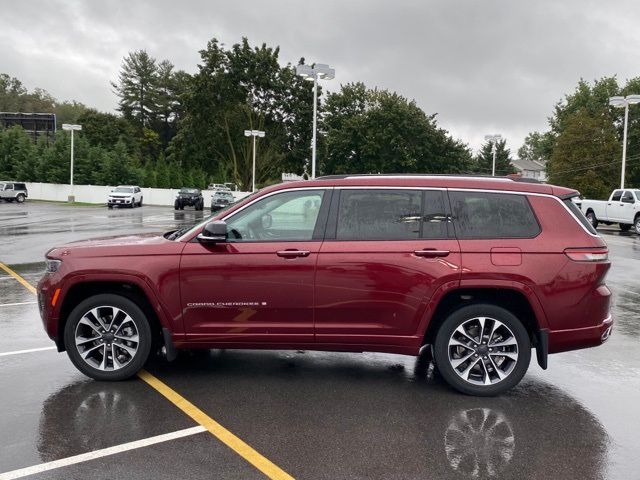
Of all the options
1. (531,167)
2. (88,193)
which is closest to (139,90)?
(88,193)

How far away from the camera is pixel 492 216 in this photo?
5402 mm

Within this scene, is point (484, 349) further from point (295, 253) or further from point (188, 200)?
point (188, 200)

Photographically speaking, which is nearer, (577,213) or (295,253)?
(295,253)

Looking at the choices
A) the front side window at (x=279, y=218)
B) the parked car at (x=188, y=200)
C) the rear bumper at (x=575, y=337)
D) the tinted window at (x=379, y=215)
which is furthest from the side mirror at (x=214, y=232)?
the parked car at (x=188, y=200)

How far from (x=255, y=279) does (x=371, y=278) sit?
992mm

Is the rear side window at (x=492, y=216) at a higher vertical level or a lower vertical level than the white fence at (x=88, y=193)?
lower

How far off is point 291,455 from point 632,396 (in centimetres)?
321

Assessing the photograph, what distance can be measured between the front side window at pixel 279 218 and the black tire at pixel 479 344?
145cm

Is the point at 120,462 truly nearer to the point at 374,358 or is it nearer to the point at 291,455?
the point at 291,455

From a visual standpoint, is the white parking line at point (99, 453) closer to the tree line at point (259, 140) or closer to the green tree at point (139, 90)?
the tree line at point (259, 140)

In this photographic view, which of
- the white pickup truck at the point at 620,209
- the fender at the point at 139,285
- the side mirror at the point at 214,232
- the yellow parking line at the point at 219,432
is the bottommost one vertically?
the yellow parking line at the point at 219,432

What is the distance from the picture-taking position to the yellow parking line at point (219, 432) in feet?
12.8

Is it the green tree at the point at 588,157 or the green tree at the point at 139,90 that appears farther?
the green tree at the point at 139,90

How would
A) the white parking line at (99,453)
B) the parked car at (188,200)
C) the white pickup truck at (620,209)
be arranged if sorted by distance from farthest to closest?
the parked car at (188,200), the white pickup truck at (620,209), the white parking line at (99,453)
